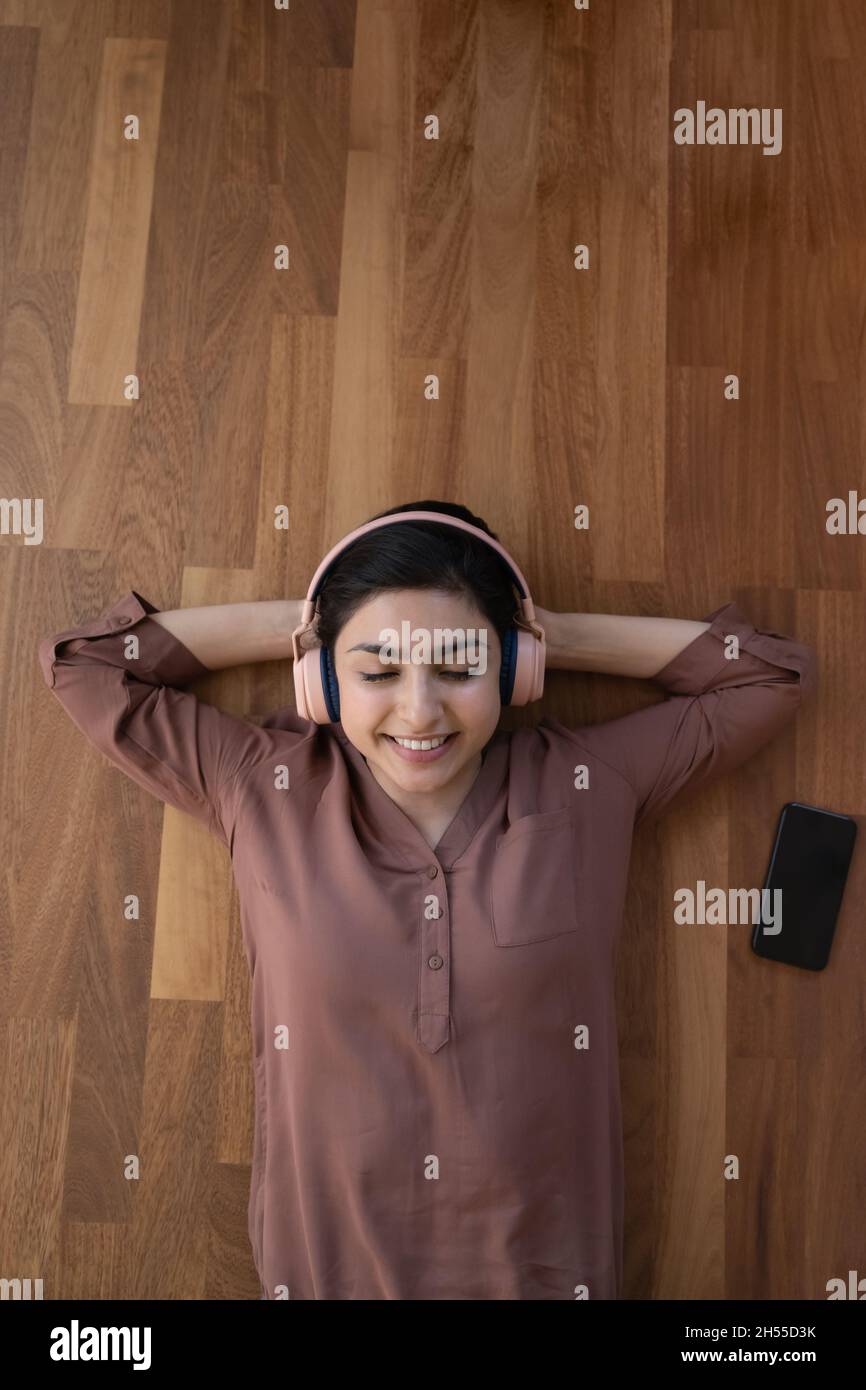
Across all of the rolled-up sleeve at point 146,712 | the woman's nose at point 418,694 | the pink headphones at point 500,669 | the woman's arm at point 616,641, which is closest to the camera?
the woman's nose at point 418,694

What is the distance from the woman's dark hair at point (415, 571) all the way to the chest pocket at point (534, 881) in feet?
1.05

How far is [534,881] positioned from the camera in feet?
5.76

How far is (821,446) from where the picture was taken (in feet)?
7.05

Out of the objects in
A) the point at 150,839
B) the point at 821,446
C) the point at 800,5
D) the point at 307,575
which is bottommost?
the point at 150,839

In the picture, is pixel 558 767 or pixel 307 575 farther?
pixel 307 575

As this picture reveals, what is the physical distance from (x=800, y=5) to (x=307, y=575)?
4.99ft

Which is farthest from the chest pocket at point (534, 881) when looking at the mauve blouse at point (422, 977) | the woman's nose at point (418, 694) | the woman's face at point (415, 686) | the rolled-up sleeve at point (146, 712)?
the rolled-up sleeve at point (146, 712)

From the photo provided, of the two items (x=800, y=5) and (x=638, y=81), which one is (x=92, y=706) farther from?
(x=800, y=5)

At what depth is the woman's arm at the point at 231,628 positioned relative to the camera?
195 centimetres

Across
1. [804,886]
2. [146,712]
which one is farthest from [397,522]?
[804,886]

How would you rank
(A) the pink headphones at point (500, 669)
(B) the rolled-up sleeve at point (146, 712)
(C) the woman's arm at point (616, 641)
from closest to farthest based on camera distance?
(A) the pink headphones at point (500, 669)
(B) the rolled-up sleeve at point (146, 712)
(C) the woman's arm at point (616, 641)

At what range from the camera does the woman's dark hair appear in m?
1.67

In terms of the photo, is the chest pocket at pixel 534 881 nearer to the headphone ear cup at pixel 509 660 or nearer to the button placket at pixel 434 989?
the button placket at pixel 434 989
